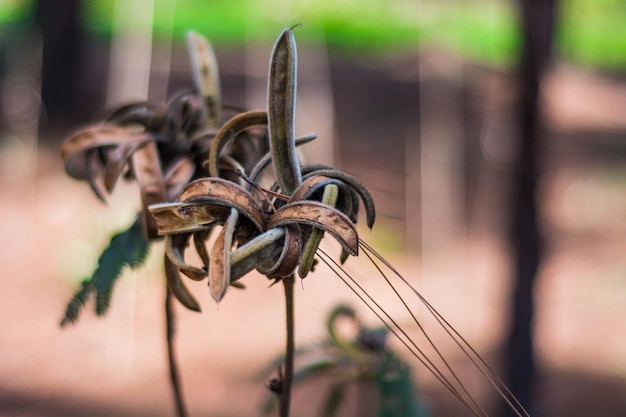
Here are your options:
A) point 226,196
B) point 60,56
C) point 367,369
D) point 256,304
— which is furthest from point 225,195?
point 60,56

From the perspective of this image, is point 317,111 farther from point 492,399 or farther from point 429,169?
point 492,399

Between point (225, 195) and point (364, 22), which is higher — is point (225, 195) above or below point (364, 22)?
below

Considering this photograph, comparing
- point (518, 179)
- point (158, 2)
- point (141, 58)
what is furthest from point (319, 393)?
point (158, 2)

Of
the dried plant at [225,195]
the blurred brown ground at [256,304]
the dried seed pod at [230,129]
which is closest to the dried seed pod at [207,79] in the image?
the dried plant at [225,195]

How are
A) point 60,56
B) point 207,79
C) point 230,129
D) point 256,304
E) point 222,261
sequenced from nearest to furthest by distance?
1. point 222,261
2. point 230,129
3. point 207,79
4. point 256,304
5. point 60,56

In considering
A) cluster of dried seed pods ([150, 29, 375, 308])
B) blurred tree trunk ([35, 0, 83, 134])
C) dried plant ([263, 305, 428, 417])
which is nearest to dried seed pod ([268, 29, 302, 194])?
cluster of dried seed pods ([150, 29, 375, 308])

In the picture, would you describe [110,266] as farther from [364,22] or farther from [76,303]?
[364,22]

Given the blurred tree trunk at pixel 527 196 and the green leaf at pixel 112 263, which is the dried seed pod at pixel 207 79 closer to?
the green leaf at pixel 112 263

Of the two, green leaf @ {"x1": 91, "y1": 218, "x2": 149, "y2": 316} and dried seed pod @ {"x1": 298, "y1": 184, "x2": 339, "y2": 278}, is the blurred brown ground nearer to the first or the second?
green leaf @ {"x1": 91, "y1": 218, "x2": 149, "y2": 316}
